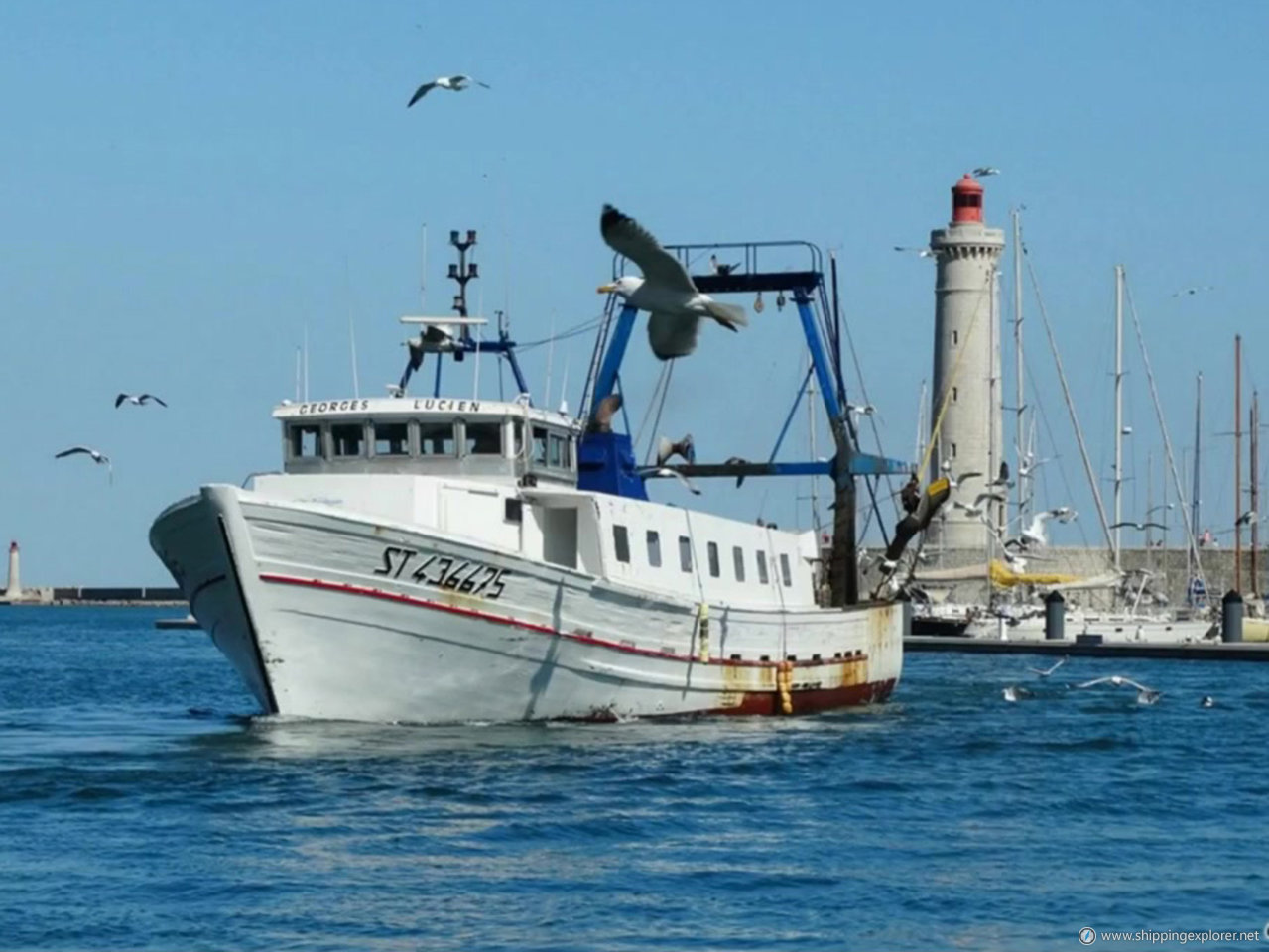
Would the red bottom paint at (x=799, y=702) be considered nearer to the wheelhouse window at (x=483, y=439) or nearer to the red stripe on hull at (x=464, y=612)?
the red stripe on hull at (x=464, y=612)

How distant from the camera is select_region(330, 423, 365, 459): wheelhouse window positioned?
32281mm

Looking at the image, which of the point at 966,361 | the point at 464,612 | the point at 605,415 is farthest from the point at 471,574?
the point at 966,361

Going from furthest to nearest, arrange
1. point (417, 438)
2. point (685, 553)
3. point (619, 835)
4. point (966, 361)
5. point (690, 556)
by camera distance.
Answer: point (966, 361)
point (690, 556)
point (685, 553)
point (417, 438)
point (619, 835)

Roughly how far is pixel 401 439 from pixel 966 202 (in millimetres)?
66267

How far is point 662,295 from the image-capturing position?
34.4 metres

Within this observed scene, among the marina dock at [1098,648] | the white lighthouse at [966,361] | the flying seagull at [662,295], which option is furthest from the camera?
the white lighthouse at [966,361]

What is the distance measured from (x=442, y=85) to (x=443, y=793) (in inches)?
515

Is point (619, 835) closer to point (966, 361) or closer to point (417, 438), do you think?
point (417, 438)

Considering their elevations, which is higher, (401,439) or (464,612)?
(401,439)

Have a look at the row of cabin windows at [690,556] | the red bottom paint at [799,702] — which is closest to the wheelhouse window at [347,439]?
the row of cabin windows at [690,556]

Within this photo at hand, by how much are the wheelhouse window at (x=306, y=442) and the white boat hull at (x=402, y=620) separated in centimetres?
236

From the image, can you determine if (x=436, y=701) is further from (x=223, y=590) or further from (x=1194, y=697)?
(x=1194, y=697)

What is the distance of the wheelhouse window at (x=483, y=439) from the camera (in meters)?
32.2

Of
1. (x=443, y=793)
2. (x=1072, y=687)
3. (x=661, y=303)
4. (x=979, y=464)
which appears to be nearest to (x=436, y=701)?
(x=443, y=793)
